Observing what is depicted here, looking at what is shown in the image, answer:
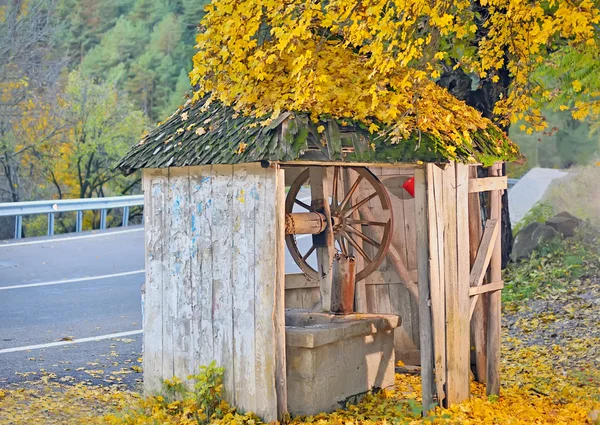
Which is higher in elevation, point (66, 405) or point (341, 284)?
point (341, 284)

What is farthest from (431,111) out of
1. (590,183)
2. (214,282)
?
(590,183)

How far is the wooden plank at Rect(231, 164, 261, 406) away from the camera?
7484 millimetres

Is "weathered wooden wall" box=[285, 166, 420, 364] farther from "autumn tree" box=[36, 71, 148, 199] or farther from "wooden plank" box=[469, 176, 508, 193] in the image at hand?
"autumn tree" box=[36, 71, 148, 199]

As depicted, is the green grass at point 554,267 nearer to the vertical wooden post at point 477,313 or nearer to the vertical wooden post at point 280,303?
the vertical wooden post at point 477,313

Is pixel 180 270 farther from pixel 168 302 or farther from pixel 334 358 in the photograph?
pixel 334 358

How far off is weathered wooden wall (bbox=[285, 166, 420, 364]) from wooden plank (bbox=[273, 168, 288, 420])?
96.8 inches

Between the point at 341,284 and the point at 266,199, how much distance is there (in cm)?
165

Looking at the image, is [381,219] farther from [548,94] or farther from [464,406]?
[548,94]

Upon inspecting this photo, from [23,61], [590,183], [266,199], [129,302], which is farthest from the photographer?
[23,61]

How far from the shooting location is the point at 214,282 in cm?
780

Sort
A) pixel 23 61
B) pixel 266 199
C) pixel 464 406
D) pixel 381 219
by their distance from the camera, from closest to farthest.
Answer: pixel 266 199
pixel 464 406
pixel 381 219
pixel 23 61

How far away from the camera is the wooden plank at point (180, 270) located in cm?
802

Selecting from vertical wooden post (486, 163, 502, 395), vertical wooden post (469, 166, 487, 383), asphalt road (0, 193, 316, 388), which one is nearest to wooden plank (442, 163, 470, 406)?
vertical wooden post (486, 163, 502, 395)

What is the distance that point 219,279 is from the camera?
775cm
